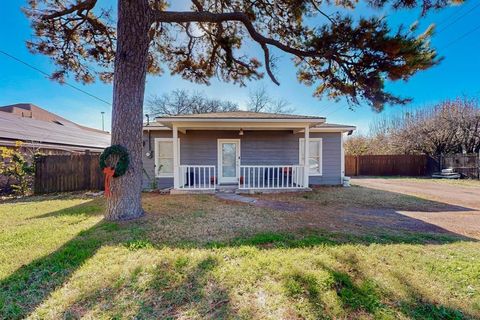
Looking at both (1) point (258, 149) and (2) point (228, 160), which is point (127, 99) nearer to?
(2) point (228, 160)

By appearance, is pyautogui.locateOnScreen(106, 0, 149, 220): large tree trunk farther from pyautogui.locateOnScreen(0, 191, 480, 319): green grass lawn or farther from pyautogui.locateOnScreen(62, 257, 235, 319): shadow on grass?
pyautogui.locateOnScreen(62, 257, 235, 319): shadow on grass

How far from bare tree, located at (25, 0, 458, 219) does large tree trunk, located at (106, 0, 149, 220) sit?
0.02 meters

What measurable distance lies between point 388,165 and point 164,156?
54.5 feet

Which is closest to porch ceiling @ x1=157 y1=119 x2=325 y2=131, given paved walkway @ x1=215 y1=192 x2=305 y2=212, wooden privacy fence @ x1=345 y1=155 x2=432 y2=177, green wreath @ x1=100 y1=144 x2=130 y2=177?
paved walkway @ x1=215 y1=192 x2=305 y2=212

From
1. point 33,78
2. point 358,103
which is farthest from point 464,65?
point 33,78

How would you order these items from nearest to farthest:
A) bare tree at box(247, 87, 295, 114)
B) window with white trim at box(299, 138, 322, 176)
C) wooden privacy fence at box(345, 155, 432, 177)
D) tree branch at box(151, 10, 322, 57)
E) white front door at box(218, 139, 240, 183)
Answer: tree branch at box(151, 10, 322, 57) < white front door at box(218, 139, 240, 183) < window with white trim at box(299, 138, 322, 176) < wooden privacy fence at box(345, 155, 432, 177) < bare tree at box(247, 87, 295, 114)

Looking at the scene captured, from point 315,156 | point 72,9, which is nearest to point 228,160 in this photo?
point 315,156

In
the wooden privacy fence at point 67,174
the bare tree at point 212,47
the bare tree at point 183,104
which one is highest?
the bare tree at point 183,104

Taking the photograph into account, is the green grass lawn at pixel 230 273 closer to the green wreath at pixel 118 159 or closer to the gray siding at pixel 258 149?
the green wreath at pixel 118 159

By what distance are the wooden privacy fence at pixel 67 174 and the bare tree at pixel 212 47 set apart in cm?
350

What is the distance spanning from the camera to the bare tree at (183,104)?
1054 inches

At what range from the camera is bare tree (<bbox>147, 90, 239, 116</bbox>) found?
87.9 ft

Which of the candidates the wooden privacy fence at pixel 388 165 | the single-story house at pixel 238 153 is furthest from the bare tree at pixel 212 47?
the wooden privacy fence at pixel 388 165

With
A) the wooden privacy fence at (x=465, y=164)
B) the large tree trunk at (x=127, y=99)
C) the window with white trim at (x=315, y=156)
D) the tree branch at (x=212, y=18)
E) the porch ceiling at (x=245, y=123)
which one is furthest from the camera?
the wooden privacy fence at (x=465, y=164)
